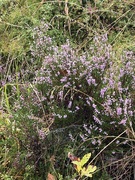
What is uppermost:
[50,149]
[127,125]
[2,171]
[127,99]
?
[127,99]

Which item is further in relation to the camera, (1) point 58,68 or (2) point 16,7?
(2) point 16,7

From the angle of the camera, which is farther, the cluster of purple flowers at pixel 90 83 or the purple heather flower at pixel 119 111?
the cluster of purple flowers at pixel 90 83

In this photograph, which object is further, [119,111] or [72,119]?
[72,119]

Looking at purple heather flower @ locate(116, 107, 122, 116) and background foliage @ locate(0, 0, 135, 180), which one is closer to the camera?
purple heather flower @ locate(116, 107, 122, 116)

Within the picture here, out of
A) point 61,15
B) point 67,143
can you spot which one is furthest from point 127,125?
point 61,15

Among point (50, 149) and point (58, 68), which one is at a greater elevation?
point (58, 68)

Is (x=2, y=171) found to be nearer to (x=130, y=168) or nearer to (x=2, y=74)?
(x=130, y=168)

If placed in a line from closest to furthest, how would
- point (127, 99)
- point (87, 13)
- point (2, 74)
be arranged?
point (127, 99), point (2, 74), point (87, 13)

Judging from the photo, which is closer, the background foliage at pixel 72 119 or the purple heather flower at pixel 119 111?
the purple heather flower at pixel 119 111

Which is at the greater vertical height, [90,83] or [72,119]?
[90,83]

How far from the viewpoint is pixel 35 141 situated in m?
2.20

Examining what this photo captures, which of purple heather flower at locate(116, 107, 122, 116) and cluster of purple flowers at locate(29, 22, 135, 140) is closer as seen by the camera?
purple heather flower at locate(116, 107, 122, 116)

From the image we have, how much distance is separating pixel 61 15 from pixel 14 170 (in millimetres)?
1409

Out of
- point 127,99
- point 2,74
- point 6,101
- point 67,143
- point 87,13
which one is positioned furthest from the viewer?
point 87,13
